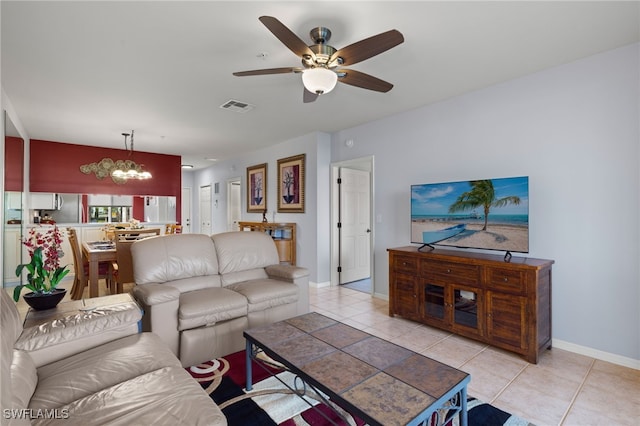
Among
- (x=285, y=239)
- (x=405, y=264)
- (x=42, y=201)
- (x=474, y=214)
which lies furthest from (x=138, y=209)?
(x=474, y=214)

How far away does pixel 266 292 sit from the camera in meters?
2.90

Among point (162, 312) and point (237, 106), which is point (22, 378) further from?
point (237, 106)

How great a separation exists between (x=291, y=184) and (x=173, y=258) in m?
2.97

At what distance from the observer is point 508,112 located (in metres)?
3.12

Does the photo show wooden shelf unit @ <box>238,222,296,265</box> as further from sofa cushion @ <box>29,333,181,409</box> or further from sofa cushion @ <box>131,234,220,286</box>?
sofa cushion @ <box>29,333,181,409</box>

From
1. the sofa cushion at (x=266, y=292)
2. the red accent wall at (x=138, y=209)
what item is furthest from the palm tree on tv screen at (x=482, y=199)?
the red accent wall at (x=138, y=209)

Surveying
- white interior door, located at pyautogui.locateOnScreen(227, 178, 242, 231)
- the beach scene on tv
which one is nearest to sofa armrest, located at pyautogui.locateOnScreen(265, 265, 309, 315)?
the beach scene on tv

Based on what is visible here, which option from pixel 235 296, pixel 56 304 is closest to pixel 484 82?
pixel 235 296

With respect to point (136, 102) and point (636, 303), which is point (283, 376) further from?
point (136, 102)

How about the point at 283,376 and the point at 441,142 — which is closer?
the point at 283,376

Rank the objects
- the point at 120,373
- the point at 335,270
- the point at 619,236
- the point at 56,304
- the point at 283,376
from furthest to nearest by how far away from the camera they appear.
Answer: the point at 335,270, the point at 619,236, the point at 283,376, the point at 56,304, the point at 120,373

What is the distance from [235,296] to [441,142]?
2839mm

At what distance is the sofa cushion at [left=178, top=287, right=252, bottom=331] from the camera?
2461 mm

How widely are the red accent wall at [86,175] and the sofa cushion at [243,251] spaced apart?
4307mm
